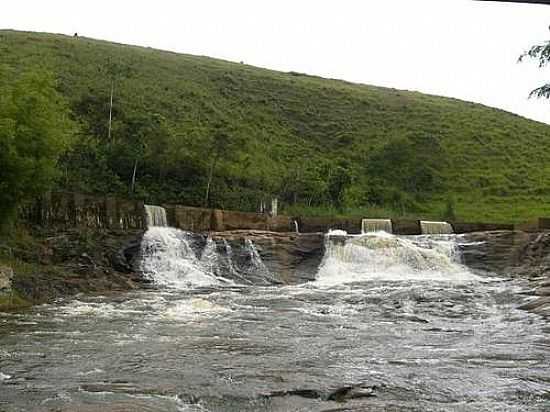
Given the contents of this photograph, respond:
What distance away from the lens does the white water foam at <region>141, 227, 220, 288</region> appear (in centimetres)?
2947

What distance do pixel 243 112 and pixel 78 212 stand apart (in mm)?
41440

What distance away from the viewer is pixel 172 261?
1204 inches

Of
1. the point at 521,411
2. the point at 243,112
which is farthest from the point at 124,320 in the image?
the point at 243,112

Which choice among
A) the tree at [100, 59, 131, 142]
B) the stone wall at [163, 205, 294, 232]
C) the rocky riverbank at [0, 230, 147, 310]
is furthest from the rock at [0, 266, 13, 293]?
the tree at [100, 59, 131, 142]

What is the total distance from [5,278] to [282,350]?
36.8 feet

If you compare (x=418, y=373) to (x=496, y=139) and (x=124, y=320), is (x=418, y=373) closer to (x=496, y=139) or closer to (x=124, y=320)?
(x=124, y=320)

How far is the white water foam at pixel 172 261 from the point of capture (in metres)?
29.5

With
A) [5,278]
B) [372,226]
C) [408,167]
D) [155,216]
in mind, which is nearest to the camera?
[5,278]

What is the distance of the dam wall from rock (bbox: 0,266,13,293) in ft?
24.0

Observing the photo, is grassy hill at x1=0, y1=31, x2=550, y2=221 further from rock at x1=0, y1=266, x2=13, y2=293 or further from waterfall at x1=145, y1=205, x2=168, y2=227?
rock at x1=0, y1=266, x2=13, y2=293

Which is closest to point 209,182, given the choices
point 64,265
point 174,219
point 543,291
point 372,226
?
point 174,219

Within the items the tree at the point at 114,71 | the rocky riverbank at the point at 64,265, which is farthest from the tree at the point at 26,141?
the tree at the point at 114,71

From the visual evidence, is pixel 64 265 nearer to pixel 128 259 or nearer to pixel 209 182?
pixel 128 259

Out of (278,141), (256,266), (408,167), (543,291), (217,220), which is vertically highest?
(278,141)
